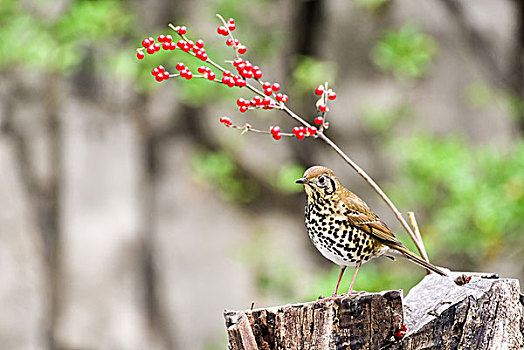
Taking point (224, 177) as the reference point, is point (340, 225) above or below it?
below

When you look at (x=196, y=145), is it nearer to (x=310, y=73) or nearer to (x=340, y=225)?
(x=310, y=73)

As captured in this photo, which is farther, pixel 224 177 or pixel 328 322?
pixel 224 177

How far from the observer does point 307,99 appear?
405 cm

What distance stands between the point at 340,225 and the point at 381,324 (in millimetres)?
219

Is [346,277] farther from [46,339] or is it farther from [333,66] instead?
[46,339]

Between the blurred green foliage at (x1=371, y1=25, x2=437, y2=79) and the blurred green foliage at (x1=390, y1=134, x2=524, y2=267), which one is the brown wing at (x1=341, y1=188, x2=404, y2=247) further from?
the blurred green foliage at (x1=371, y1=25, x2=437, y2=79)

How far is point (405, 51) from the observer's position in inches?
148

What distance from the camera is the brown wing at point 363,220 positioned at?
1.53 meters

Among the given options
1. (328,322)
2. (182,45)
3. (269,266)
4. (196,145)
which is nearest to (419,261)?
(328,322)

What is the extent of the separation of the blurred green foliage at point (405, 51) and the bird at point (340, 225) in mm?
2368

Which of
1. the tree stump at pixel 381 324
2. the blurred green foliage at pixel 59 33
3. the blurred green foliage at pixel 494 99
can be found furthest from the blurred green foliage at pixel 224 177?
the tree stump at pixel 381 324

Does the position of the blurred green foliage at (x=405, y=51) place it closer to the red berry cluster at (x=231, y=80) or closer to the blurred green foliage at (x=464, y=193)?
the blurred green foliage at (x=464, y=193)

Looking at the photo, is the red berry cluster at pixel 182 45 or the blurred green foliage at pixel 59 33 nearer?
the red berry cluster at pixel 182 45

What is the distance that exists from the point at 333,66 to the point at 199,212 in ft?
3.92
